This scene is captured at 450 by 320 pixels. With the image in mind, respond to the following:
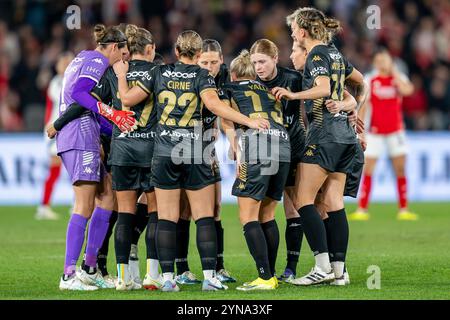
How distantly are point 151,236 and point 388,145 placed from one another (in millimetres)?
A: 7870

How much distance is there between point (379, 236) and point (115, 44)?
5.49m

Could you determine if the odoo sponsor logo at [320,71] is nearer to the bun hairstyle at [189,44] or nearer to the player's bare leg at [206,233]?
the bun hairstyle at [189,44]

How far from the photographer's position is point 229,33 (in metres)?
21.6

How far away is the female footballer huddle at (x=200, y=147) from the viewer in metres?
8.26

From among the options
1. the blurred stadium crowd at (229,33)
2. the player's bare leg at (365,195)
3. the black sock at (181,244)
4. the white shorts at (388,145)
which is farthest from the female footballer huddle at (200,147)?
the blurred stadium crowd at (229,33)

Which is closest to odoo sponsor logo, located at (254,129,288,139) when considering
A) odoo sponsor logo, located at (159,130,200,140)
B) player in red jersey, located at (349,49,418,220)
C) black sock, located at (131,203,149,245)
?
odoo sponsor logo, located at (159,130,200,140)

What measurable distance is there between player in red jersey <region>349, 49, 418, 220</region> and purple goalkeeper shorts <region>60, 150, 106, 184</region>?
292 inches

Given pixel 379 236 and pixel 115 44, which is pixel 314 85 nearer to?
pixel 115 44

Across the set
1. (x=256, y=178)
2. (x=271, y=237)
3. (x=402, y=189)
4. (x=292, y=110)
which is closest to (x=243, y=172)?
(x=256, y=178)

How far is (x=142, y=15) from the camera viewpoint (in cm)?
2173

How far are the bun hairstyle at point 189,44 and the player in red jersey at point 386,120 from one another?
301 inches

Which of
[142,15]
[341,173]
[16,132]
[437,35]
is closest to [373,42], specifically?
[437,35]

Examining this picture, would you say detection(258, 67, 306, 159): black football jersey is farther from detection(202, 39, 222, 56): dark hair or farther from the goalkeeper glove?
the goalkeeper glove

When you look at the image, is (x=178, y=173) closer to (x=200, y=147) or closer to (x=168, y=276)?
(x=200, y=147)
